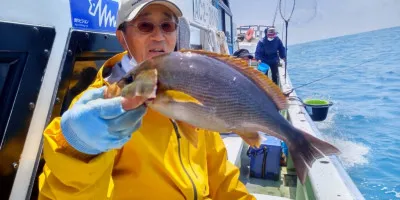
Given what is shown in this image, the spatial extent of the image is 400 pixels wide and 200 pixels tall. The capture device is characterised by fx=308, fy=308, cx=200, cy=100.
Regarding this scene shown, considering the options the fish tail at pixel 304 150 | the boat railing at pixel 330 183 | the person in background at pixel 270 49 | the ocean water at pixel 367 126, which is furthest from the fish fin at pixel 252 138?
the person in background at pixel 270 49

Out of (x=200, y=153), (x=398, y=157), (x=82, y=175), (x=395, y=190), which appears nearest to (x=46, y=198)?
(x=82, y=175)

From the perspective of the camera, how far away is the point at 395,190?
5.86m

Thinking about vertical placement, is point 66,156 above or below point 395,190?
above

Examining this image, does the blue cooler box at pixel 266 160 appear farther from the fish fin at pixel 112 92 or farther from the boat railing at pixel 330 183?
the fish fin at pixel 112 92

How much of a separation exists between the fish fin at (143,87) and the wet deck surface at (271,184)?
3522 mm

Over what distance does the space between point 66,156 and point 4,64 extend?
610 millimetres

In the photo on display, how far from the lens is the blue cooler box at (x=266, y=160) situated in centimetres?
446

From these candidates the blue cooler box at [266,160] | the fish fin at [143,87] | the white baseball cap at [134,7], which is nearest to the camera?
the fish fin at [143,87]

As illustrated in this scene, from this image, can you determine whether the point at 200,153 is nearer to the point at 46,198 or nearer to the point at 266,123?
the point at 266,123

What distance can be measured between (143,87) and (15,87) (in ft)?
2.49

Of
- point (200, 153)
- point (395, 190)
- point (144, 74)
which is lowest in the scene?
point (395, 190)

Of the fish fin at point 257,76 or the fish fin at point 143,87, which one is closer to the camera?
the fish fin at point 143,87

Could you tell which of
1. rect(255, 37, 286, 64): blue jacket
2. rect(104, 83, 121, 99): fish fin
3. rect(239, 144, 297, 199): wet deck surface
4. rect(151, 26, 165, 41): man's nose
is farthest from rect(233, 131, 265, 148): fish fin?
rect(255, 37, 286, 64): blue jacket

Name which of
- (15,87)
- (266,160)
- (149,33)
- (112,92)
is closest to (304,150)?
(112,92)
